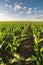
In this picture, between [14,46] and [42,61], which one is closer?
[42,61]

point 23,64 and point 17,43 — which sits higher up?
point 17,43

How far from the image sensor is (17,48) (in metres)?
6.65

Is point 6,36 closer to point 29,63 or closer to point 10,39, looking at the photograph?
point 10,39

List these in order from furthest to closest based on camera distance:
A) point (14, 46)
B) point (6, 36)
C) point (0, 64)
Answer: point (6, 36) < point (14, 46) < point (0, 64)

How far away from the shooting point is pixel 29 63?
580 cm

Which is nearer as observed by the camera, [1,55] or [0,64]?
[0,64]

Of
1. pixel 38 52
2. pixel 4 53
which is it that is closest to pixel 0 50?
pixel 4 53

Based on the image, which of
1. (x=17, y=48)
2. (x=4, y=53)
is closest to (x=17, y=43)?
(x=17, y=48)

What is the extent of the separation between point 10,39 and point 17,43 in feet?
7.05

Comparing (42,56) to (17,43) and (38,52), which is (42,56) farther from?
(17,43)

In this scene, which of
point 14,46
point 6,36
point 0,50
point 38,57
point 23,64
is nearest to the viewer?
point 38,57

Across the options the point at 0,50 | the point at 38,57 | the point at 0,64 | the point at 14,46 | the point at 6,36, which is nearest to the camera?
the point at 0,64

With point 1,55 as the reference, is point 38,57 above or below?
above

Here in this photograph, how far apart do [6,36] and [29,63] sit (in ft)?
9.82
